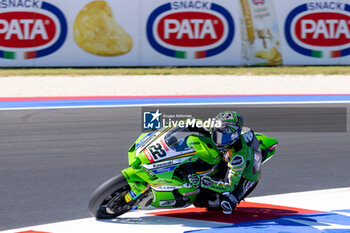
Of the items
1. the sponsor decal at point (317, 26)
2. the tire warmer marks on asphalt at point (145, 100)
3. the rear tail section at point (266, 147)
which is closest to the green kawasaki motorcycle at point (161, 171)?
the rear tail section at point (266, 147)

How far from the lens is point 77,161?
8539 millimetres

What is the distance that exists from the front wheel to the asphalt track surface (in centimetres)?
52

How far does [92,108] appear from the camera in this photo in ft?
42.2

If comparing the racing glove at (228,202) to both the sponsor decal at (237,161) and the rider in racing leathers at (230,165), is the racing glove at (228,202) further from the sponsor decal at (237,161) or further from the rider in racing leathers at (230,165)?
the sponsor decal at (237,161)

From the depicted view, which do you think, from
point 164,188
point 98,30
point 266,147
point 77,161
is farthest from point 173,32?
point 164,188

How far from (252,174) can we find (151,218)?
3.68 ft

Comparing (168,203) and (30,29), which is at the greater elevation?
(30,29)

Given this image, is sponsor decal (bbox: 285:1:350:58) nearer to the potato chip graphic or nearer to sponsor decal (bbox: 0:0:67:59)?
the potato chip graphic

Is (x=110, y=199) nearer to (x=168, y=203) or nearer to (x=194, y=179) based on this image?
(x=168, y=203)

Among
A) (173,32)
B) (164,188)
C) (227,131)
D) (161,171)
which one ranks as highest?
(173,32)

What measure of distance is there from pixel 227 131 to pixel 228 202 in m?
0.68

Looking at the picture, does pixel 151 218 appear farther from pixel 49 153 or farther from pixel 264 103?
pixel 264 103

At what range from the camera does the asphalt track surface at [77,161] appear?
6676 millimetres

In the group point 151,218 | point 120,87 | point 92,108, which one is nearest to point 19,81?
point 120,87
